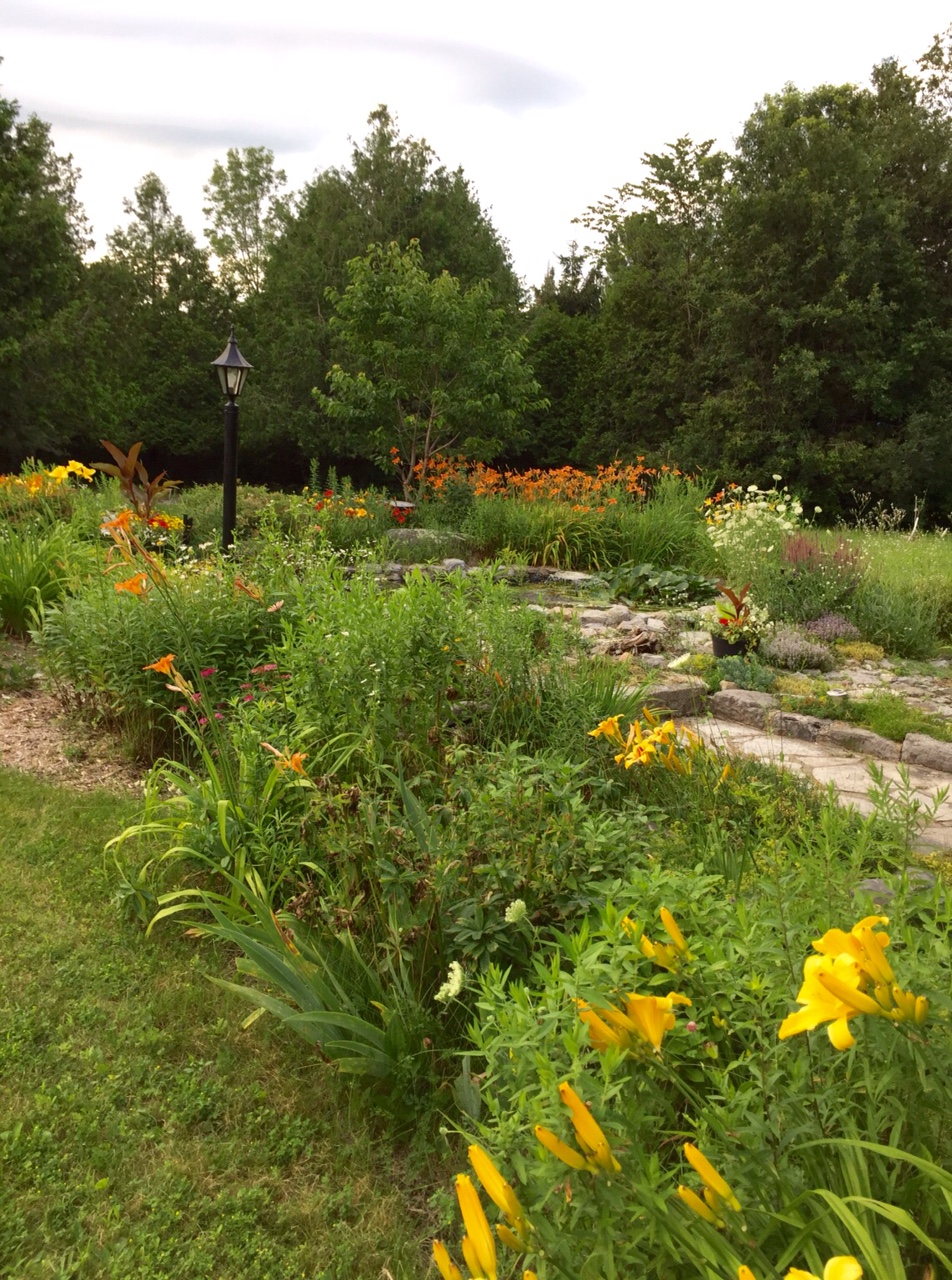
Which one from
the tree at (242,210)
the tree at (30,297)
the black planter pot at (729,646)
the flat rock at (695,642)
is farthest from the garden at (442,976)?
the tree at (242,210)

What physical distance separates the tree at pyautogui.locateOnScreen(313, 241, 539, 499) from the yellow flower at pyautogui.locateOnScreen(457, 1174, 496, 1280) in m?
11.1

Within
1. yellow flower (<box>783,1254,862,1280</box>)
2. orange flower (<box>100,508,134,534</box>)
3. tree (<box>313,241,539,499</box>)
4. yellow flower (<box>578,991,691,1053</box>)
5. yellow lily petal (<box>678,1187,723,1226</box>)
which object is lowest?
yellow lily petal (<box>678,1187,723,1226</box>)

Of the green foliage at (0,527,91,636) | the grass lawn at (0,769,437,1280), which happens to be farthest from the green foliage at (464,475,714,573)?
the grass lawn at (0,769,437,1280)

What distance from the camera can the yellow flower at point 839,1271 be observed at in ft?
2.52

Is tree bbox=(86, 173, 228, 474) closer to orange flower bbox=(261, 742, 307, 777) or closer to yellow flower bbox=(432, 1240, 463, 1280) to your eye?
orange flower bbox=(261, 742, 307, 777)

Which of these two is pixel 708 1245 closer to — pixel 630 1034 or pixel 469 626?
pixel 630 1034

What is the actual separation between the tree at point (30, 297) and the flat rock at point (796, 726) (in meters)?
19.3

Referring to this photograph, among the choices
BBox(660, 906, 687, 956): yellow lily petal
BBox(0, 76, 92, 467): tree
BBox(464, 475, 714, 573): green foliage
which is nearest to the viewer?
BBox(660, 906, 687, 956): yellow lily petal

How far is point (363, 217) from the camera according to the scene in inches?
842

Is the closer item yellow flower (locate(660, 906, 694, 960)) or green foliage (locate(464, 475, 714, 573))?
yellow flower (locate(660, 906, 694, 960))

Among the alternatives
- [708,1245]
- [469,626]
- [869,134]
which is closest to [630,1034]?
[708,1245]

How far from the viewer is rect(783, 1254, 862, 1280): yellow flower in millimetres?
768

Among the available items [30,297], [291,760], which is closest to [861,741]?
[291,760]

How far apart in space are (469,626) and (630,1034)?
2.29 m
